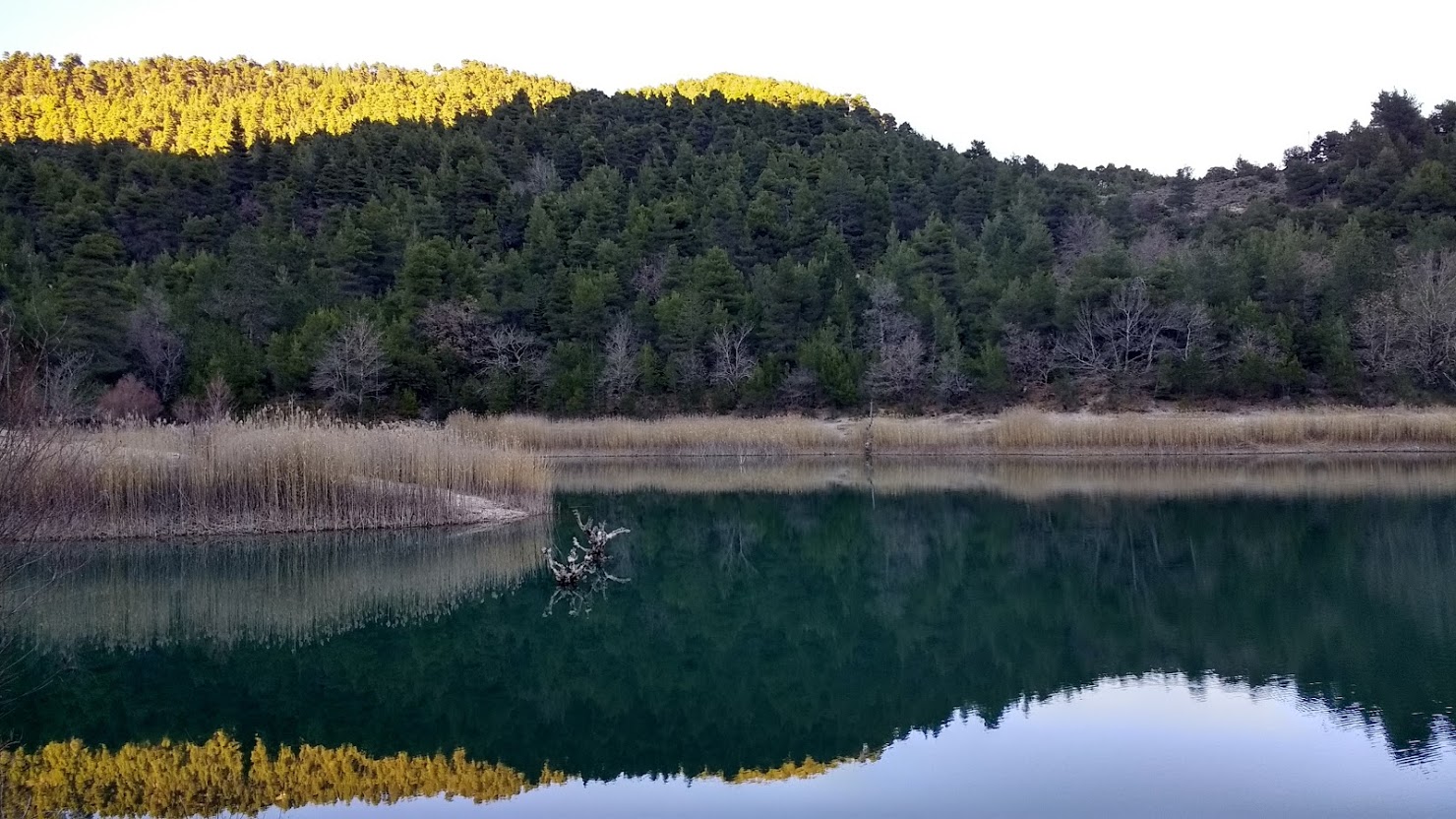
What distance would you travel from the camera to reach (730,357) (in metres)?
46.9

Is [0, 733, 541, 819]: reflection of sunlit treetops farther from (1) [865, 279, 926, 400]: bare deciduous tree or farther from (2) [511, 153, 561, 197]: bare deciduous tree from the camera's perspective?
(2) [511, 153, 561, 197]: bare deciduous tree

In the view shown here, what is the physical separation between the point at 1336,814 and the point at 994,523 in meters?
13.3

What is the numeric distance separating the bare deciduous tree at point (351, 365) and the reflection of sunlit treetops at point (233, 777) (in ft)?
116

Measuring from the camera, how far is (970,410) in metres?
42.5

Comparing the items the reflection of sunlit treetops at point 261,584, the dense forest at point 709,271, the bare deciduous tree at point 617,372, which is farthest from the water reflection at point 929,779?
the bare deciduous tree at point 617,372

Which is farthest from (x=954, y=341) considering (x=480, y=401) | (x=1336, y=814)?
(x=1336, y=814)

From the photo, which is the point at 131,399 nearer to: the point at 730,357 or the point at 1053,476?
the point at 730,357

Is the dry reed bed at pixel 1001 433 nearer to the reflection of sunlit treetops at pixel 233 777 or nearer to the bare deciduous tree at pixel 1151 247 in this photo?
the bare deciduous tree at pixel 1151 247

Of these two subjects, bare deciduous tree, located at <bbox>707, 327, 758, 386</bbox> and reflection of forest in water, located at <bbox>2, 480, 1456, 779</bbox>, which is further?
bare deciduous tree, located at <bbox>707, 327, 758, 386</bbox>

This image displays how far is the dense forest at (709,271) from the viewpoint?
41.4 metres

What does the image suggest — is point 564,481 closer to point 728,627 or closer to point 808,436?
point 808,436

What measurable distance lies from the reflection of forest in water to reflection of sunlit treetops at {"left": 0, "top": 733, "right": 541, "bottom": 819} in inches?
12.8

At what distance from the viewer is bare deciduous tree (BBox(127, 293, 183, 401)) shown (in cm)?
4281

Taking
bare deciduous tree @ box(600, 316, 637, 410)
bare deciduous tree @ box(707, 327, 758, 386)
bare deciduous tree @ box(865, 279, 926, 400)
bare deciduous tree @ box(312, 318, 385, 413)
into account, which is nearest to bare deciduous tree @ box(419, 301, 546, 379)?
bare deciduous tree @ box(600, 316, 637, 410)
